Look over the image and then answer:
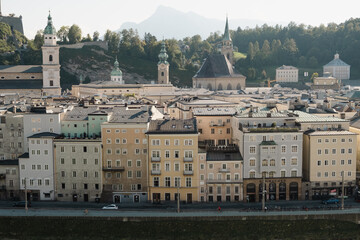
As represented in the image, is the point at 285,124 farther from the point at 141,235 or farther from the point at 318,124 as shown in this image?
the point at 141,235

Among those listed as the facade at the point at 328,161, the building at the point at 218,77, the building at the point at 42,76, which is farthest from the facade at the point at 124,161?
the building at the point at 218,77

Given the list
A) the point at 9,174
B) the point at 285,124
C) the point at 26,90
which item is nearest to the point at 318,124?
the point at 285,124

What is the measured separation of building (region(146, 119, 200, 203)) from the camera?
64.4 meters

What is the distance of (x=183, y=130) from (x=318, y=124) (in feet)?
53.6

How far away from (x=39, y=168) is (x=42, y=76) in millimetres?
88099

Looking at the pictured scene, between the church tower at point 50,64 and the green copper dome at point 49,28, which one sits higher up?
the green copper dome at point 49,28

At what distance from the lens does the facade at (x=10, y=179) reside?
2630 inches

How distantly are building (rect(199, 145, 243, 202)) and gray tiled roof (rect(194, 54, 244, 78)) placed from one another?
95.7 metres

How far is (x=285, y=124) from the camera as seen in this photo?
68.7 m

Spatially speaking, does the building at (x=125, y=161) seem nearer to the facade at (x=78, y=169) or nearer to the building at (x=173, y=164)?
the facade at (x=78, y=169)

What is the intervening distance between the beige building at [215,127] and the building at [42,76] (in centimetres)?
7342

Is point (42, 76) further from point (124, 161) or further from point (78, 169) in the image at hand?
point (124, 161)

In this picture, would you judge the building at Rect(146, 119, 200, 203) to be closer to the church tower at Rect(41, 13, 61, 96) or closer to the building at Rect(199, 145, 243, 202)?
the building at Rect(199, 145, 243, 202)

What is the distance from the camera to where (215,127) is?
73.4 metres
